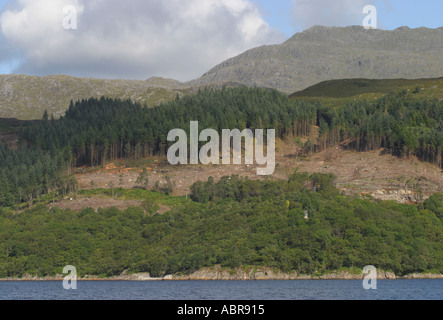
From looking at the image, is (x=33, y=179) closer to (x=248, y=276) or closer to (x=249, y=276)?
(x=248, y=276)

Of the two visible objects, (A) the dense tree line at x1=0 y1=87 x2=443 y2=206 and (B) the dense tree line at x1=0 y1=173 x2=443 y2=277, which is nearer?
(B) the dense tree line at x1=0 y1=173 x2=443 y2=277

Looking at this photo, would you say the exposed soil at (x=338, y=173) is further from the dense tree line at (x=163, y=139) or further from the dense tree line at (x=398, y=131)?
the dense tree line at (x=163, y=139)

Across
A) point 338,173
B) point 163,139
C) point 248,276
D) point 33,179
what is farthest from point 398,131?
point 33,179

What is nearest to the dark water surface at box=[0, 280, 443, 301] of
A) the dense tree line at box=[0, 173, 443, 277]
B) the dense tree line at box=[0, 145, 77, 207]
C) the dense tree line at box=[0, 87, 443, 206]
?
the dense tree line at box=[0, 173, 443, 277]

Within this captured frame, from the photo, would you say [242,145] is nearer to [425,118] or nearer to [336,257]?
[425,118]

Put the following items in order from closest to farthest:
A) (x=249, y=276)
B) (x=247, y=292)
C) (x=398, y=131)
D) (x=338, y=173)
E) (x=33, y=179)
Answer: (x=247, y=292) < (x=249, y=276) < (x=338, y=173) < (x=33, y=179) < (x=398, y=131)

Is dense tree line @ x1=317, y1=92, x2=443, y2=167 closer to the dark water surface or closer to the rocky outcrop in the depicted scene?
the rocky outcrop
